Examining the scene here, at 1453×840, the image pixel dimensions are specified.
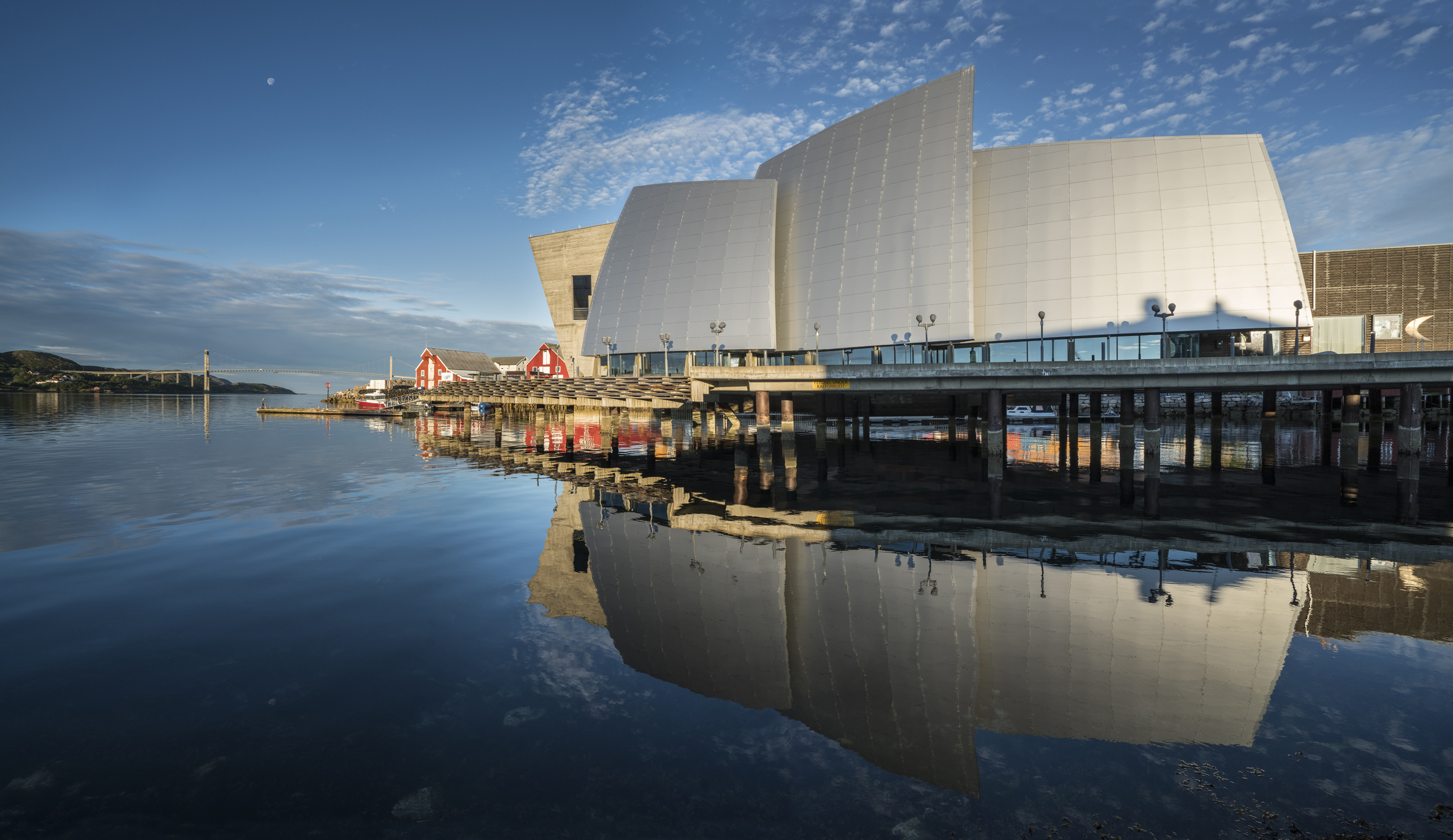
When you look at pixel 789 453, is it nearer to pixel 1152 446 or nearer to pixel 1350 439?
pixel 1152 446

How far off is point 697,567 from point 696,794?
9.08m

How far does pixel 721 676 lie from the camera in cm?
975

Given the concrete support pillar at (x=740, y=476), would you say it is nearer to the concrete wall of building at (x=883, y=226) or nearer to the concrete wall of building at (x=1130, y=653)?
the concrete wall of building at (x=1130, y=653)

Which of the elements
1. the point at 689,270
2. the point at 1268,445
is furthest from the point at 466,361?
the point at 1268,445

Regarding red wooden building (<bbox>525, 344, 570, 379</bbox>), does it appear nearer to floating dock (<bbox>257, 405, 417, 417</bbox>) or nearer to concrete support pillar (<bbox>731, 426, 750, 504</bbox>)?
floating dock (<bbox>257, 405, 417, 417</bbox>)

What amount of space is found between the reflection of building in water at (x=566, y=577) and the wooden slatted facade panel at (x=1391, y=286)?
95291mm

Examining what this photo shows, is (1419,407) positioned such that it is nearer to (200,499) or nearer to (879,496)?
(879,496)

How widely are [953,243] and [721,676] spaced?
2135 inches

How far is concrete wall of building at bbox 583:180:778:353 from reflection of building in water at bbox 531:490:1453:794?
50.3 m

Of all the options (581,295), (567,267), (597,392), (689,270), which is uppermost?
(567,267)

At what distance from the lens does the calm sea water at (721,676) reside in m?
6.28

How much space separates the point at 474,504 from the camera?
78.7ft

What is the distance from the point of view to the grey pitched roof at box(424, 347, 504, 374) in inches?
5148

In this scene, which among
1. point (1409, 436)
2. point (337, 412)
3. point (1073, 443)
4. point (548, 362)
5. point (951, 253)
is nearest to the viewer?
point (1409, 436)
